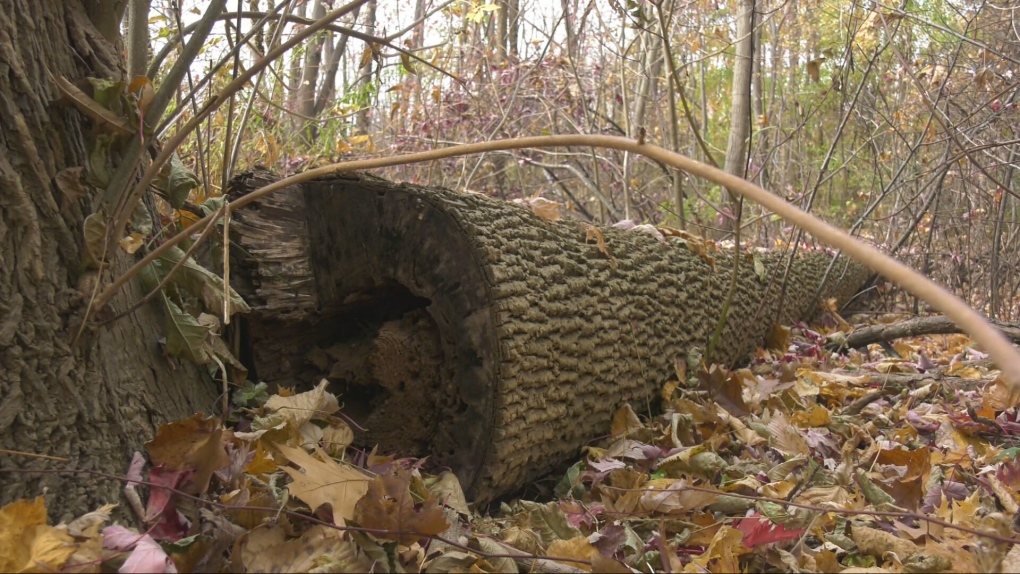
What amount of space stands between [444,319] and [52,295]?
3.01 ft

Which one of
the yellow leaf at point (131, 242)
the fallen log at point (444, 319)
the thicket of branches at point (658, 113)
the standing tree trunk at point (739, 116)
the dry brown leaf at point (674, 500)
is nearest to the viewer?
Answer: the yellow leaf at point (131, 242)

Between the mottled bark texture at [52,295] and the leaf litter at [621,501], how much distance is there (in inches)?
3.1

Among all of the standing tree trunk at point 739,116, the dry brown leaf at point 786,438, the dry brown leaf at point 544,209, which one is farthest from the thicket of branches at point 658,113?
the dry brown leaf at point 786,438

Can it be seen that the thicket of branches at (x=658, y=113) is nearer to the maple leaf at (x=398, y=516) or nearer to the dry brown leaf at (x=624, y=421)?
the dry brown leaf at (x=624, y=421)

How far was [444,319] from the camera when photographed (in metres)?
1.94

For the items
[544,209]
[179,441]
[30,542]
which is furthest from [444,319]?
[30,542]

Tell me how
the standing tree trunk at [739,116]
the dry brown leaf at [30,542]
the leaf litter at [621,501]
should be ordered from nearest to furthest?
the dry brown leaf at [30,542] < the leaf litter at [621,501] < the standing tree trunk at [739,116]

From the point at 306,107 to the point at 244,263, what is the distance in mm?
6945

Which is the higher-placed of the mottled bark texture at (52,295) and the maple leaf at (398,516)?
the mottled bark texture at (52,295)

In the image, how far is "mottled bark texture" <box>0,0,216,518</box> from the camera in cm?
127

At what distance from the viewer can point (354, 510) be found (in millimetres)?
1358

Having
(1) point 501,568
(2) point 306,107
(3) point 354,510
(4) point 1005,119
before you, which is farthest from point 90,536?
(2) point 306,107

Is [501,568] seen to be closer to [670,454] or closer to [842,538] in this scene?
[842,538]

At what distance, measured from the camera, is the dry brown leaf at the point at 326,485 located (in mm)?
1325
